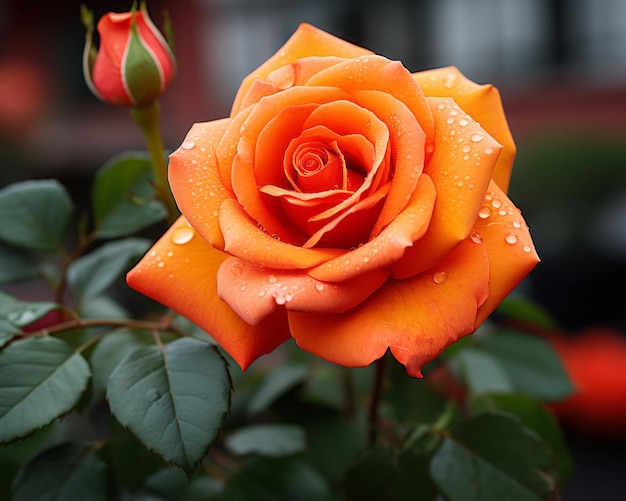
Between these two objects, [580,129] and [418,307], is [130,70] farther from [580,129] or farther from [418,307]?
[580,129]

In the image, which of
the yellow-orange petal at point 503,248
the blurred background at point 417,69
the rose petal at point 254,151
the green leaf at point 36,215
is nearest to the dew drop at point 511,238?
the yellow-orange petal at point 503,248

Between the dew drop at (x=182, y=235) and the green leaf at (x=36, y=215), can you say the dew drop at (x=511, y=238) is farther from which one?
the green leaf at (x=36, y=215)

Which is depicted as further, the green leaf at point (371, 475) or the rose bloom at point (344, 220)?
the green leaf at point (371, 475)

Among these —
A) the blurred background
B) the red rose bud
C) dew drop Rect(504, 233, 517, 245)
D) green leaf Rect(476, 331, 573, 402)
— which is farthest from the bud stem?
the blurred background

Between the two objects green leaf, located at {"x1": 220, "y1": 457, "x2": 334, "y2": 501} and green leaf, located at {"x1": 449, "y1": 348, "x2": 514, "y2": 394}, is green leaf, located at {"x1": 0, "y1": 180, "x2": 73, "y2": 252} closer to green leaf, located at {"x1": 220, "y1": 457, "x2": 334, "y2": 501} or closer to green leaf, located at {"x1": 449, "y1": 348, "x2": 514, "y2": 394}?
green leaf, located at {"x1": 220, "y1": 457, "x2": 334, "y2": 501}

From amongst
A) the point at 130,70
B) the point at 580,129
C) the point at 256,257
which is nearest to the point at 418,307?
the point at 256,257

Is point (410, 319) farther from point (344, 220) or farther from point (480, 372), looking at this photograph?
point (480, 372)
